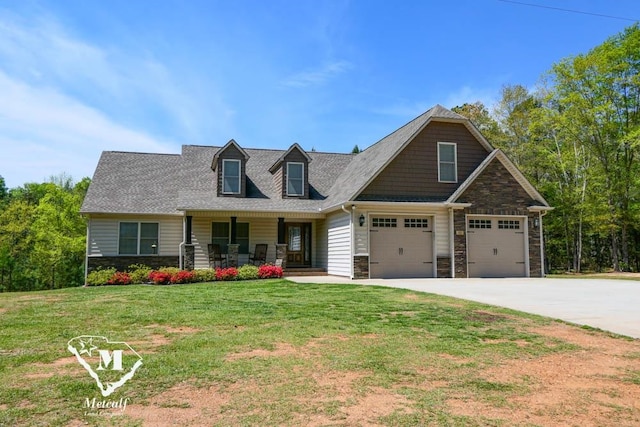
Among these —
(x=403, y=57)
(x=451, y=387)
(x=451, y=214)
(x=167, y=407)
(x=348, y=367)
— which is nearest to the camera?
(x=167, y=407)

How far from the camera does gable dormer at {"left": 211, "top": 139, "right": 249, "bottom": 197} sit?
63.1ft

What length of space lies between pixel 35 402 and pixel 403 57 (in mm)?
13334

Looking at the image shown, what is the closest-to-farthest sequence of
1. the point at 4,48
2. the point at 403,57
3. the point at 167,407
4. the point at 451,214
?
1. the point at 167,407
2. the point at 4,48
3. the point at 403,57
4. the point at 451,214

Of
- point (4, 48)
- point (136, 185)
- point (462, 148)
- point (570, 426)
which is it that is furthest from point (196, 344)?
point (136, 185)

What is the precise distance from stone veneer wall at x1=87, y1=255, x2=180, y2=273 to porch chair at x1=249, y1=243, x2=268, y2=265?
3.16m

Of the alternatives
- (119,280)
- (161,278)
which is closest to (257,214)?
(161,278)

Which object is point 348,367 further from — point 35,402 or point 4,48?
point 4,48

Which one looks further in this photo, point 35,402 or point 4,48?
point 4,48

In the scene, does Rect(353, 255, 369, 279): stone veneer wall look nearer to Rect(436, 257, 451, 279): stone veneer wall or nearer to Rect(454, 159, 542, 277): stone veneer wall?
Rect(436, 257, 451, 279): stone veneer wall

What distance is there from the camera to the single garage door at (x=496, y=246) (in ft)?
56.7

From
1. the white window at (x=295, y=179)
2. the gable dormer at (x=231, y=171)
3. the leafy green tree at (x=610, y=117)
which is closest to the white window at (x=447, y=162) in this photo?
the white window at (x=295, y=179)

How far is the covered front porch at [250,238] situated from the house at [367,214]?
0.04 metres

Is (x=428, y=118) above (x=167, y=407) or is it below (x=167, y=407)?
above

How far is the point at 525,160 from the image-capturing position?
29969 mm
